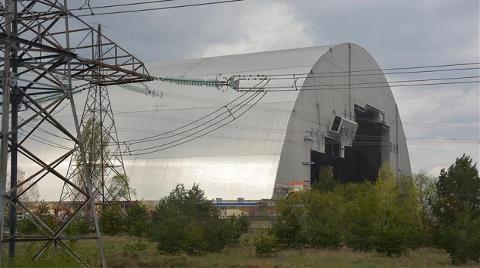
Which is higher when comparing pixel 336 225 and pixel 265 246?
pixel 336 225

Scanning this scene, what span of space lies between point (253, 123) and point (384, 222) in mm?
31101

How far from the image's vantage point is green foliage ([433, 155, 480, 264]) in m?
25.2

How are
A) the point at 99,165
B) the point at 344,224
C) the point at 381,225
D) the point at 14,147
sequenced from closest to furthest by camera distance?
the point at 14,147
the point at 381,225
the point at 344,224
the point at 99,165

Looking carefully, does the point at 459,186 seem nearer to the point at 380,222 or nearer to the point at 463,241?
the point at 380,222

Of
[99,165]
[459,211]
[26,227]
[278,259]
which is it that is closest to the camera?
[278,259]

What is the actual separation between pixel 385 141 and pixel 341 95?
13465mm

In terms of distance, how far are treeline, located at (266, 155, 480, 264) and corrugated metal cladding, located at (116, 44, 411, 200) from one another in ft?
63.1

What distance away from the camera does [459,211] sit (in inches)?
1195

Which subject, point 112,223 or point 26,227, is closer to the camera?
point 26,227

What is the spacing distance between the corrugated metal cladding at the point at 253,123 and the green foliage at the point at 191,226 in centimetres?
2323

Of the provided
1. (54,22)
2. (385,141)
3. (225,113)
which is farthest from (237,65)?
(54,22)

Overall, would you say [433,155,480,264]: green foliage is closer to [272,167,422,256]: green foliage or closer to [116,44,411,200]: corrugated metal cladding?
[272,167,422,256]: green foliage

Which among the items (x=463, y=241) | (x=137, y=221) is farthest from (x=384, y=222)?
(x=137, y=221)

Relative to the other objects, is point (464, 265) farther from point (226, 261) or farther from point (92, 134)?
point (92, 134)
